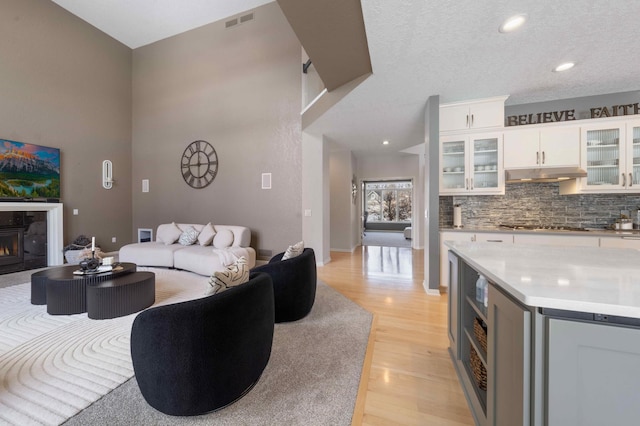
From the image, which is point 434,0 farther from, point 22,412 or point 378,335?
point 22,412

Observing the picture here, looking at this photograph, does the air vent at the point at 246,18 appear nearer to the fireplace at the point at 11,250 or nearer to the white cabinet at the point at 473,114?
the white cabinet at the point at 473,114

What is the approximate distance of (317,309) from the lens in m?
2.92

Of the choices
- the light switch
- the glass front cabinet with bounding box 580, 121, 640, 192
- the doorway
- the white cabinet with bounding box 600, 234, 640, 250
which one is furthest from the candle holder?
the doorway

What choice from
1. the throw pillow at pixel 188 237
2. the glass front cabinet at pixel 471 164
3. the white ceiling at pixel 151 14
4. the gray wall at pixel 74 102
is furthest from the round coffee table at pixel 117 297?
the white ceiling at pixel 151 14

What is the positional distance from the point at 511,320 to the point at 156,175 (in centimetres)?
764

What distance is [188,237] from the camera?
4.99 metres

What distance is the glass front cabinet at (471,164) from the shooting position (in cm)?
362

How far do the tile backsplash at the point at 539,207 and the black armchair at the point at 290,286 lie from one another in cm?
266

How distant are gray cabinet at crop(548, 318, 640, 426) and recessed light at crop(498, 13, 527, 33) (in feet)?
7.87

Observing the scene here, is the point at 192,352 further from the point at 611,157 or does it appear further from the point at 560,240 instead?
the point at 611,157

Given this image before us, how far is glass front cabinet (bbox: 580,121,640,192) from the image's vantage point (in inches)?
128

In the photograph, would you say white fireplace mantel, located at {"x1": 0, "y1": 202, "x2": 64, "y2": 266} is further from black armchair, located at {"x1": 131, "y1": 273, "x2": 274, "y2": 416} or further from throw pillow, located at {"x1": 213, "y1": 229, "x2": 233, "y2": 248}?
black armchair, located at {"x1": 131, "y1": 273, "x2": 274, "y2": 416}

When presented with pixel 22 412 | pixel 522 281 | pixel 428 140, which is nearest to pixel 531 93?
pixel 428 140

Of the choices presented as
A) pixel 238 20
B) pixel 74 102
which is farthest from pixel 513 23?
pixel 74 102
